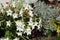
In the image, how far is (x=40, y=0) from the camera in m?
4.61

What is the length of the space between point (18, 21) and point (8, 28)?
0.62 ft

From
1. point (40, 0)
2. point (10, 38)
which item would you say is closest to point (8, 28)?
point (10, 38)

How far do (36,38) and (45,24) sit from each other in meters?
0.31

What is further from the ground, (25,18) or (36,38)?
(25,18)

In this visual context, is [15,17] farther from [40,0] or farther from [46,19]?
[40,0]

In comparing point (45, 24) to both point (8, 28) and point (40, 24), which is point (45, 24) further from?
point (8, 28)

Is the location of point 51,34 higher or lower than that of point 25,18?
lower

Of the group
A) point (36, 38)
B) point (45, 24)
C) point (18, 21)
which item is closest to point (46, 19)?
point (45, 24)

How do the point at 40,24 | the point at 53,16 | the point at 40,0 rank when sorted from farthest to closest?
the point at 40,0, the point at 53,16, the point at 40,24

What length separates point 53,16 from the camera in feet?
13.9

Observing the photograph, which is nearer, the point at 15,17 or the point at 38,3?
the point at 15,17

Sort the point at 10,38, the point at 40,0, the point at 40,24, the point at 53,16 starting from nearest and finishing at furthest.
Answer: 1. the point at 10,38
2. the point at 40,24
3. the point at 53,16
4. the point at 40,0

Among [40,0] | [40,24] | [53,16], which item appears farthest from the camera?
[40,0]

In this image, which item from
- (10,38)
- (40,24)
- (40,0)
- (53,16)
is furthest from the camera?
(40,0)
